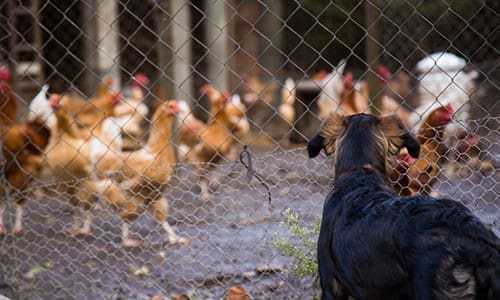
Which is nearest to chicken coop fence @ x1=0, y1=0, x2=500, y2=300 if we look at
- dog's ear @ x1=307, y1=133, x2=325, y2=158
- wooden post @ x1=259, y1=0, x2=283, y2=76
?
dog's ear @ x1=307, y1=133, x2=325, y2=158

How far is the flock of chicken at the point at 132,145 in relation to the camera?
384 cm

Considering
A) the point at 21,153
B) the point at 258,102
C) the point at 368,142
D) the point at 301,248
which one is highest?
the point at 368,142

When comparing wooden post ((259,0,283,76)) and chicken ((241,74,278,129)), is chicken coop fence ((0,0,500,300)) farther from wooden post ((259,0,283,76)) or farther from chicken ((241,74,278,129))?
chicken ((241,74,278,129))

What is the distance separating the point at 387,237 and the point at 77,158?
3801 mm

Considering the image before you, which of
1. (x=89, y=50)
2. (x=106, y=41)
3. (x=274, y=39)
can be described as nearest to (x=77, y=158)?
(x=106, y=41)

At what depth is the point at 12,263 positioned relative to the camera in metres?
3.64

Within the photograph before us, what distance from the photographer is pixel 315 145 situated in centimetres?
271

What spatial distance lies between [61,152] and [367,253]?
3921 millimetres

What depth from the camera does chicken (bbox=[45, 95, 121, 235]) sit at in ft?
16.5

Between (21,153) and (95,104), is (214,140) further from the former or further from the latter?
(21,153)

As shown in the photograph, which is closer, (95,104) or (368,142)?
(368,142)

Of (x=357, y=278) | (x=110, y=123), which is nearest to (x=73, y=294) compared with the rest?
(x=357, y=278)

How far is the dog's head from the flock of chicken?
540 millimetres

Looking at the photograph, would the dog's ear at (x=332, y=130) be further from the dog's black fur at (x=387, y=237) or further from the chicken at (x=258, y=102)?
the chicken at (x=258, y=102)
